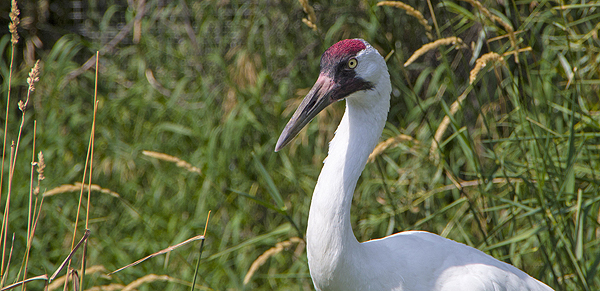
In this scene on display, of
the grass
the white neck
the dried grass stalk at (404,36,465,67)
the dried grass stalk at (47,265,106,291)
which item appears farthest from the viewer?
the grass

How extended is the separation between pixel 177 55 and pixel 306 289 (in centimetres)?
172

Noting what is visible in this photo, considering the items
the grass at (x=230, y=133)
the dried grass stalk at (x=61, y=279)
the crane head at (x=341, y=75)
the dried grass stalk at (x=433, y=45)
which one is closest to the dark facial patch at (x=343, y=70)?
the crane head at (x=341, y=75)

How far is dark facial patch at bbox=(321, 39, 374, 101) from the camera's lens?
1.42 meters

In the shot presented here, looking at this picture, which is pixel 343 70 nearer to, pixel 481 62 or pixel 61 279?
pixel 481 62

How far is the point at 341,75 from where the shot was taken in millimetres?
1429

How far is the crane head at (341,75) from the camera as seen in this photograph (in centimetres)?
142

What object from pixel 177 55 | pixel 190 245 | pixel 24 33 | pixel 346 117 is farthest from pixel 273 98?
pixel 24 33

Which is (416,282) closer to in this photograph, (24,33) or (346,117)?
(346,117)

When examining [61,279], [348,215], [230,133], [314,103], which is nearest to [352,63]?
[314,103]

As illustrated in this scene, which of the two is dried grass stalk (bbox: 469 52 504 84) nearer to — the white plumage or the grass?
the white plumage

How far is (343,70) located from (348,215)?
15.9 inches

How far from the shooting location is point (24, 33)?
3975 millimetres

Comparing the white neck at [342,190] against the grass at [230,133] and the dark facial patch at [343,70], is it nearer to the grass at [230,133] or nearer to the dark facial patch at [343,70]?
the dark facial patch at [343,70]

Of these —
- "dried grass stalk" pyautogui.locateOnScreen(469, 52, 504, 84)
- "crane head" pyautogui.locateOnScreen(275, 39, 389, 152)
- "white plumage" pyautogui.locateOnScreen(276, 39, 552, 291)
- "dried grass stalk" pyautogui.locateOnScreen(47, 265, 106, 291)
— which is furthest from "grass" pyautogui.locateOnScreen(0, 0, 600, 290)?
"crane head" pyautogui.locateOnScreen(275, 39, 389, 152)
